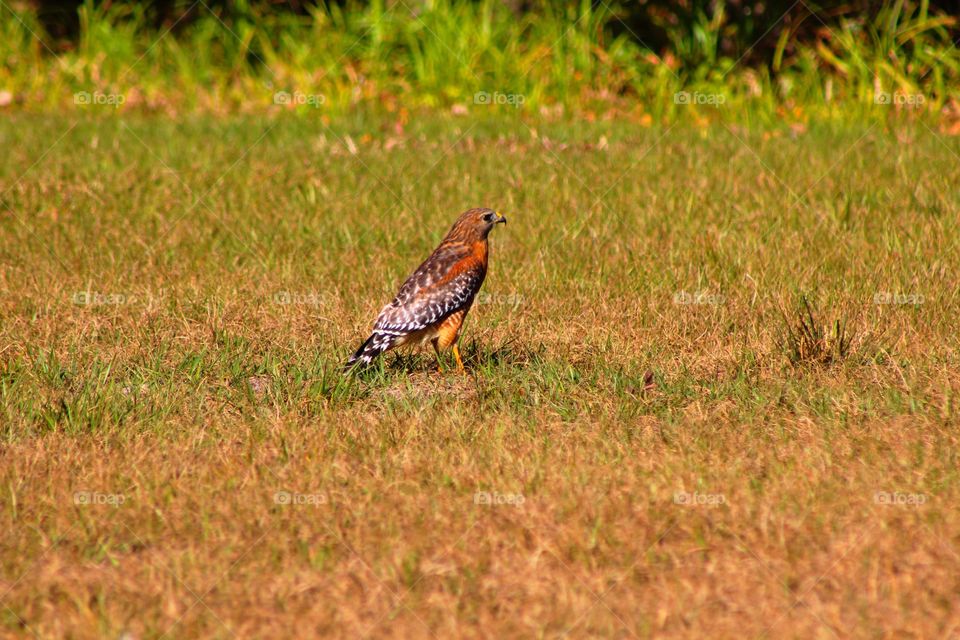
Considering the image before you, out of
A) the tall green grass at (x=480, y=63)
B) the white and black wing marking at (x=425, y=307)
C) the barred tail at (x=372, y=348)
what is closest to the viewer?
the barred tail at (x=372, y=348)

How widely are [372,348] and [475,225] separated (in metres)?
1.15

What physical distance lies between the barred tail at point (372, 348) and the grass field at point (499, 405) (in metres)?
0.15

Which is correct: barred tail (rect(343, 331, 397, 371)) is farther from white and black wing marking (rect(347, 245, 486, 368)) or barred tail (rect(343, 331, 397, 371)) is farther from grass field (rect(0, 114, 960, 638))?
grass field (rect(0, 114, 960, 638))

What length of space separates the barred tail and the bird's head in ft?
3.09

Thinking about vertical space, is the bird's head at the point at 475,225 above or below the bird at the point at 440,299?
above

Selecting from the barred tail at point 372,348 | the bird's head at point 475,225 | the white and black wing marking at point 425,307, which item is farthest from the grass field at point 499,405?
the bird's head at point 475,225

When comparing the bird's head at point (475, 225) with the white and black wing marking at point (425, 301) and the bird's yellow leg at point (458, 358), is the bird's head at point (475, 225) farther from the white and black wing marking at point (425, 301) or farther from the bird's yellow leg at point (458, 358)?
the bird's yellow leg at point (458, 358)

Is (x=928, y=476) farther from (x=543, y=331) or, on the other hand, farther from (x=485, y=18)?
(x=485, y=18)

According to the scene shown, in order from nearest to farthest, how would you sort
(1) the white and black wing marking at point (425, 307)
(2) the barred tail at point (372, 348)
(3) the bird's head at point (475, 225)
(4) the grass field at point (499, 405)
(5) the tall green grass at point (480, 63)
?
(4) the grass field at point (499, 405) → (2) the barred tail at point (372, 348) → (1) the white and black wing marking at point (425, 307) → (3) the bird's head at point (475, 225) → (5) the tall green grass at point (480, 63)

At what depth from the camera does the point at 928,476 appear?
17.5 ft

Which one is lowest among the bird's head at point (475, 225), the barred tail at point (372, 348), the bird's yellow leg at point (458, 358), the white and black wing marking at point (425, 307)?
the bird's yellow leg at point (458, 358)

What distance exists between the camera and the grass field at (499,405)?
178 inches

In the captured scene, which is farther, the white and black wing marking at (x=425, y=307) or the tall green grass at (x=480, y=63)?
the tall green grass at (x=480, y=63)

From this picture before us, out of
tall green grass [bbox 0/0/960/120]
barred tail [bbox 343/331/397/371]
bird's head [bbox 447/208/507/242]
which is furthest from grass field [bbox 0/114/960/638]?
tall green grass [bbox 0/0/960/120]
